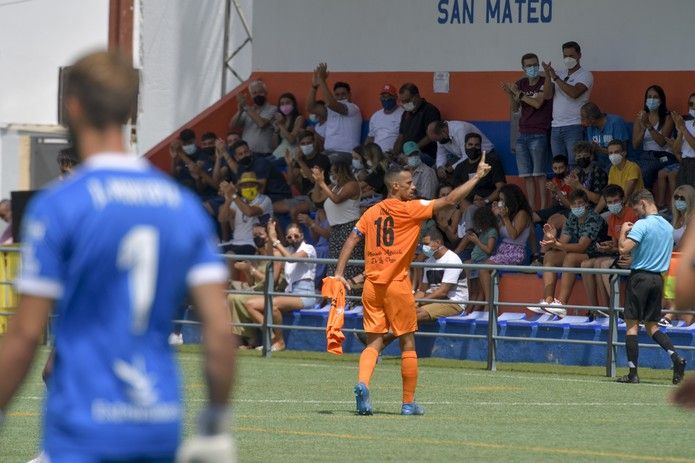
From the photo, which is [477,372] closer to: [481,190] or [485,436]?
[481,190]

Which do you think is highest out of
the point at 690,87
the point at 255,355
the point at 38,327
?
the point at 690,87

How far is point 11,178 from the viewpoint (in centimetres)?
3181

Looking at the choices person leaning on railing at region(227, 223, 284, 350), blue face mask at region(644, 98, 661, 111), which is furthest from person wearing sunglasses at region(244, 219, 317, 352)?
blue face mask at region(644, 98, 661, 111)

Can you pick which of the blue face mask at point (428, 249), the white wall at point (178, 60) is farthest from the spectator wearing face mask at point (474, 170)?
the white wall at point (178, 60)

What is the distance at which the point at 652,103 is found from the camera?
65.9ft

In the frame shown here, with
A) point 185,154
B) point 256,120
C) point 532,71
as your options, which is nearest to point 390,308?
point 532,71

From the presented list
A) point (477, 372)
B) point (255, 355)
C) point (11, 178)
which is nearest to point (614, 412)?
point (477, 372)

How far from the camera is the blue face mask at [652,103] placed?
20.0 meters

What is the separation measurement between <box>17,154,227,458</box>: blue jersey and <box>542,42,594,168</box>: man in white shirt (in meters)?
16.8

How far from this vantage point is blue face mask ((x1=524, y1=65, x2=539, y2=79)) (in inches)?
834

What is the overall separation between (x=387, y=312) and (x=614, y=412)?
7.21 ft

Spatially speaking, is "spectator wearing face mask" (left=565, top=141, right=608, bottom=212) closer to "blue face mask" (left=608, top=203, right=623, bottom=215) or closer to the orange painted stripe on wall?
"blue face mask" (left=608, top=203, right=623, bottom=215)

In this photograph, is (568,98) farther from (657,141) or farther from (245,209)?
(245,209)

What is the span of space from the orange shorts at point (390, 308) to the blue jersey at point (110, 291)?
356 inches
